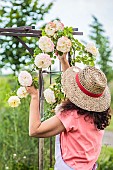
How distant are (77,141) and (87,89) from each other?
23 centimetres

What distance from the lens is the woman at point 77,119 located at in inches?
103

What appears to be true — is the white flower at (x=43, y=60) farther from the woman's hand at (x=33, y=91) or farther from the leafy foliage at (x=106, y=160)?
the leafy foliage at (x=106, y=160)

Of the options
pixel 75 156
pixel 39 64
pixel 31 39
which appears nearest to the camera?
pixel 75 156

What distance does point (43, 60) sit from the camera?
2.85m

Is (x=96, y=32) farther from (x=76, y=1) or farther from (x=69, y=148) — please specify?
(x=69, y=148)

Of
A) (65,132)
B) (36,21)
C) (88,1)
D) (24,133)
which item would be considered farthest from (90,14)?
(65,132)

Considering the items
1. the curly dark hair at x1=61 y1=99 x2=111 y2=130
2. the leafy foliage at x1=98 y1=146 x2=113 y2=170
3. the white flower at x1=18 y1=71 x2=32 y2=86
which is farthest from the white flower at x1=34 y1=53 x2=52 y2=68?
the leafy foliage at x1=98 y1=146 x2=113 y2=170

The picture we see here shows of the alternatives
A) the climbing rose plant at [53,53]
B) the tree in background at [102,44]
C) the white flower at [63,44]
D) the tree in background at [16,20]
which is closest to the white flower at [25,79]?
the climbing rose plant at [53,53]

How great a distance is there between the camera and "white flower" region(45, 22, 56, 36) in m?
2.95

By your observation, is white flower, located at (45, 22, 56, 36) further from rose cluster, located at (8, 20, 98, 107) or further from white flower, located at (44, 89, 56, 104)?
white flower, located at (44, 89, 56, 104)

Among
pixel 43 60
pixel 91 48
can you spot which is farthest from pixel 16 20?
pixel 43 60

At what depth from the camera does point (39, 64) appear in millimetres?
2857

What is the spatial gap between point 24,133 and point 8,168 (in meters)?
0.30

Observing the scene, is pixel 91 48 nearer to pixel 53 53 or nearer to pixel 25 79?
pixel 53 53
